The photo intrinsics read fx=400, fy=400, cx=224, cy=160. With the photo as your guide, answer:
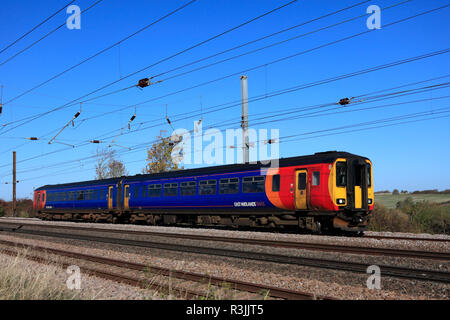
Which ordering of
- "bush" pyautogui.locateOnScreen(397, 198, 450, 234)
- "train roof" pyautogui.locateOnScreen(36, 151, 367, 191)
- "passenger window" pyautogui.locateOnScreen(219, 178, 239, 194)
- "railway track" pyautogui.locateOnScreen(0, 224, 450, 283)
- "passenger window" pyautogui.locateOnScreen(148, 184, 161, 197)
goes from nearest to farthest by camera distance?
"railway track" pyautogui.locateOnScreen(0, 224, 450, 283), "train roof" pyautogui.locateOnScreen(36, 151, 367, 191), "passenger window" pyautogui.locateOnScreen(219, 178, 239, 194), "bush" pyautogui.locateOnScreen(397, 198, 450, 234), "passenger window" pyautogui.locateOnScreen(148, 184, 161, 197)

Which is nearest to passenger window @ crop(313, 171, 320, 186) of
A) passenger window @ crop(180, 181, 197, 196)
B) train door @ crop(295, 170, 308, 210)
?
train door @ crop(295, 170, 308, 210)

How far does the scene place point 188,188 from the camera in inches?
890

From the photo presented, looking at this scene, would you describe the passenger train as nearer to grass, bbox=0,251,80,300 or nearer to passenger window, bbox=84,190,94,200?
passenger window, bbox=84,190,94,200

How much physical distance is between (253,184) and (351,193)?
14.9 ft

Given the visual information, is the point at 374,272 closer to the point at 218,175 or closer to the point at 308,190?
the point at 308,190

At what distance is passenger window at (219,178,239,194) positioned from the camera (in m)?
19.8

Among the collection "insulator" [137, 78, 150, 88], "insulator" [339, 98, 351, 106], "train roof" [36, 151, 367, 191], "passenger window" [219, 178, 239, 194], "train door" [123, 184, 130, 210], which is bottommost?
"train door" [123, 184, 130, 210]

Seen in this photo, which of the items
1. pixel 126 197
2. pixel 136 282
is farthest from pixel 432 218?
pixel 136 282

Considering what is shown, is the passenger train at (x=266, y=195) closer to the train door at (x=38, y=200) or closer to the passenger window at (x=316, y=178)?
the passenger window at (x=316, y=178)

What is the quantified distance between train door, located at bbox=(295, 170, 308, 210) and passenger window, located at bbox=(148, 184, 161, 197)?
A: 10.4 m

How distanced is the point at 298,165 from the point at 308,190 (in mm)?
1226

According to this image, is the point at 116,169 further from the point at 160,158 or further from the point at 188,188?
the point at 188,188
